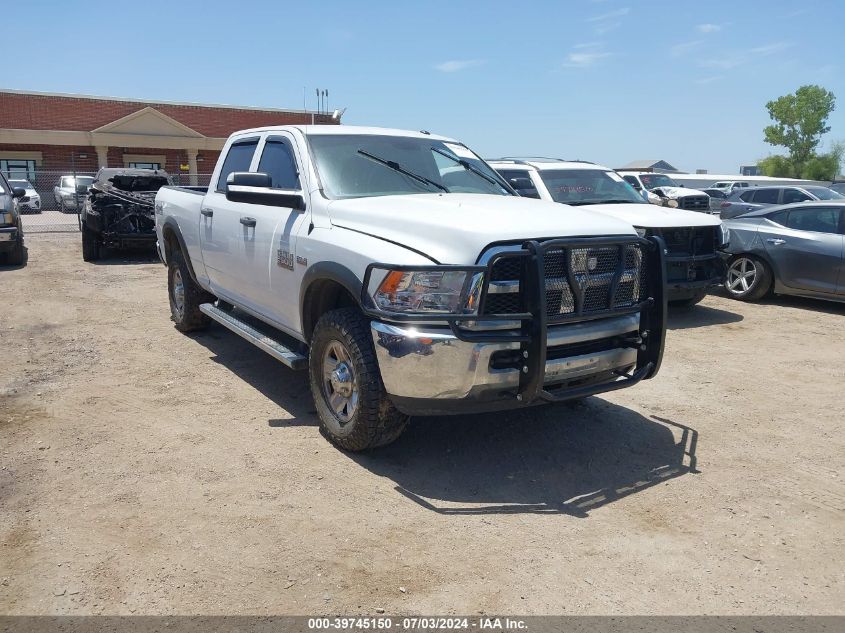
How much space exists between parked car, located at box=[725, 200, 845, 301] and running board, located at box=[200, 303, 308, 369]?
24.0 ft

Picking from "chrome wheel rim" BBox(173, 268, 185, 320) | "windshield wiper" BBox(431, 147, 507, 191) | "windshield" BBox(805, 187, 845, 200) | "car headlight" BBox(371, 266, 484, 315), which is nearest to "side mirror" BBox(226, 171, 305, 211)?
"car headlight" BBox(371, 266, 484, 315)

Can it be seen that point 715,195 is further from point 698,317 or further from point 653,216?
point 653,216

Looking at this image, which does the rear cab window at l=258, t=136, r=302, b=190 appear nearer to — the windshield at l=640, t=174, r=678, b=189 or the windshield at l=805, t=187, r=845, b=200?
the windshield at l=805, t=187, r=845, b=200

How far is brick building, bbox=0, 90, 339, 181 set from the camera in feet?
113

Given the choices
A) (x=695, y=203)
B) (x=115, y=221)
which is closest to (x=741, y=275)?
(x=115, y=221)

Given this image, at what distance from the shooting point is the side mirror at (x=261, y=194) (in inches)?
185

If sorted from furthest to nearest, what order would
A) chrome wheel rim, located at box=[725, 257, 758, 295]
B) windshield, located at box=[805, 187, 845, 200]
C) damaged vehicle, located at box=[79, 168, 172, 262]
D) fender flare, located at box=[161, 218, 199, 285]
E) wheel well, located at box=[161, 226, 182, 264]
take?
windshield, located at box=[805, 187, 845, 200], damaged vehicle, located at box=[79, 168, 172, 262], chrome wheel rim, located at box=[725, 257, 758, 295], wheel well, located at box=[161, 226, 182, 264], fender flare, located at box=[161, 218, 199, 285]

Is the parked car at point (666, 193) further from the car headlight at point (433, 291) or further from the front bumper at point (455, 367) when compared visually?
the car headlight at point (433, 291)

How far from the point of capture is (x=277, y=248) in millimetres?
5004

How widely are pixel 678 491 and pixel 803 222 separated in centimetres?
704

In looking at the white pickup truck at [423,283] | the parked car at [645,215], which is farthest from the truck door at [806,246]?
the white pickup truck at [423,283]

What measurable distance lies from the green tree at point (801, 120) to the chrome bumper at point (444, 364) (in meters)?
86.3

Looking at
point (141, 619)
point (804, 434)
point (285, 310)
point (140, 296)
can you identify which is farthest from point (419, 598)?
point (140, 296)

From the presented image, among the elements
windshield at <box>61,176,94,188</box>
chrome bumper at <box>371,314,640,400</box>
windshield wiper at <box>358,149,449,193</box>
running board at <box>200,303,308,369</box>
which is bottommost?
running board at <box>200,303,308,369</box>
